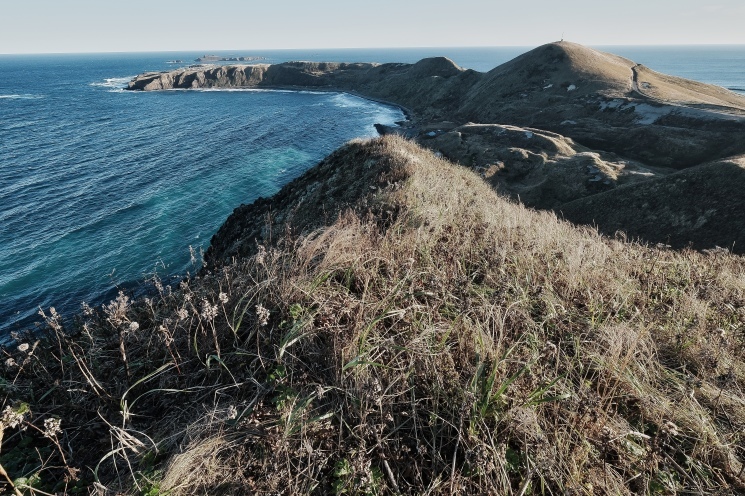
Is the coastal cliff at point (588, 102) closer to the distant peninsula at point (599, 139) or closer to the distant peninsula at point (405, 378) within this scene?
the distant peninsula at point (599, 139)

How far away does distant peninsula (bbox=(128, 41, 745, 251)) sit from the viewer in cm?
2355

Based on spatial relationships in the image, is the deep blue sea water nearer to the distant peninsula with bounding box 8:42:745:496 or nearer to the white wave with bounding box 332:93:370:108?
the distant peninsula with bounding box 8:42:745:496

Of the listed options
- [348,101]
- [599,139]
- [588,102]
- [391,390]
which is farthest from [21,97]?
[391,390]

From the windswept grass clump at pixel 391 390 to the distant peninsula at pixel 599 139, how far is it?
11.9 m

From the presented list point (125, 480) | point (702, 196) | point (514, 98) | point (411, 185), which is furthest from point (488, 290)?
point (514, 98)

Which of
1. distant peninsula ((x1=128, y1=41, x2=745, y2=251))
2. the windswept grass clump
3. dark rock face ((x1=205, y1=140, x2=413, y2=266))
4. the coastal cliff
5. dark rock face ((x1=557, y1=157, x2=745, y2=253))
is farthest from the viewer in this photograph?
the coastal cliff

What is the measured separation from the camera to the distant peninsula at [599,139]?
23.5m

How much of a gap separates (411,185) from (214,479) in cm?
852

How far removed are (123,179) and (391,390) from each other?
157 ft

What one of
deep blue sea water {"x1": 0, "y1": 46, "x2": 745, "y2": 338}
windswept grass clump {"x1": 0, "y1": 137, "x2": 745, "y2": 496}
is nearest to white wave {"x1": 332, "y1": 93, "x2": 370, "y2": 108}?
deep blue sea water {"x1": 0, "y1": 46, "x2": 745, "y2": 338}

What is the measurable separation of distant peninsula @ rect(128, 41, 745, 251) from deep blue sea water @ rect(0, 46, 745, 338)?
67.7ft

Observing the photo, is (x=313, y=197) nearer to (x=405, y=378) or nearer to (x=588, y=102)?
(x=405, y=378)

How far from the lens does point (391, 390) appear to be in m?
3.60

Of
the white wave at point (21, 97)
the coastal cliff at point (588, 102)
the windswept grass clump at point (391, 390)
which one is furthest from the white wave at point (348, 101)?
the windswept grass clump at point (391, 390)
